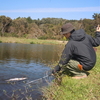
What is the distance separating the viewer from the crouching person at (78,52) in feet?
15.3

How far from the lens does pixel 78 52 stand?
15.4ft

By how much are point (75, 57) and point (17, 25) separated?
159 feet

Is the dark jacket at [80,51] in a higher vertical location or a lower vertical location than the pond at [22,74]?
higher

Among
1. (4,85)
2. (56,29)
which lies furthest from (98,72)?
(56,29)

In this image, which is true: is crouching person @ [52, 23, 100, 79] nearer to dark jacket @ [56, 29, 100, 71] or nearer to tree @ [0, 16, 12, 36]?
dark jacket @ [56, 29, 100, 71]

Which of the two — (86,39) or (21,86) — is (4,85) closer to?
(21,86)

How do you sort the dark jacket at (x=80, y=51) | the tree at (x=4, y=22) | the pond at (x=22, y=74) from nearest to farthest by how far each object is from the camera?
the dark jacket at (x=80, y=51), the pond at (x=22, y=74), the tree at (x=4, y=22)

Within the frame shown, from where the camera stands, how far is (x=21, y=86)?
6.14 meters

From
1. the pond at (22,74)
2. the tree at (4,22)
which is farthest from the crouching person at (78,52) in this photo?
the tree at (4,22)

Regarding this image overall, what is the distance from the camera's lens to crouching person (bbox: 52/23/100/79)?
4664mm

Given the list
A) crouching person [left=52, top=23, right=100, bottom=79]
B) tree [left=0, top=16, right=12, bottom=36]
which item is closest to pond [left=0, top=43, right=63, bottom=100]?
crouching person [left=52, top=23, right=100, bottom=79]

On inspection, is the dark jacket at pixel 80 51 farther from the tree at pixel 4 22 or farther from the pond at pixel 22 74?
the tree at pixel 4 22

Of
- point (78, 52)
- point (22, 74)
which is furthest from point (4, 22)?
point (78, 52)

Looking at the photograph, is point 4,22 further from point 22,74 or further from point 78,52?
point 78,52
